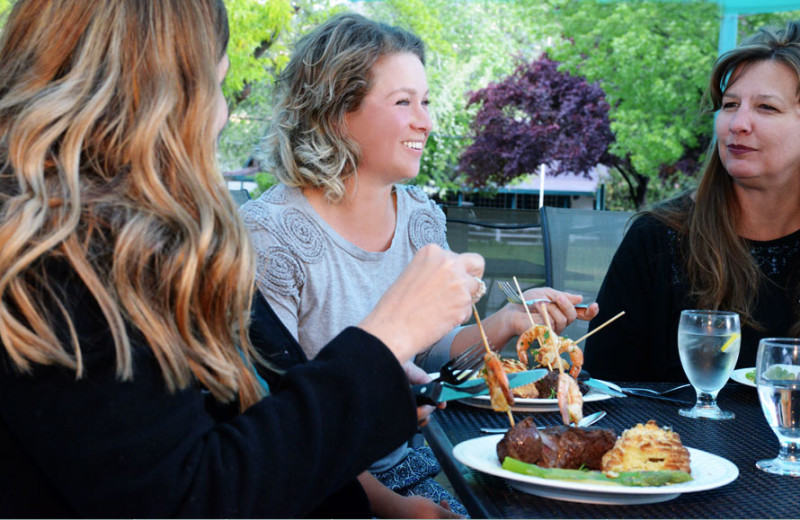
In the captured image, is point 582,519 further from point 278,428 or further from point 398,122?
point 398,122

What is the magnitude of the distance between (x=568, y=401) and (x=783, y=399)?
384mm

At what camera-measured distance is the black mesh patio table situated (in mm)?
1208

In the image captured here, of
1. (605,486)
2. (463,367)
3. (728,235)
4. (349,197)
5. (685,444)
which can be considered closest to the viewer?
(605,486)

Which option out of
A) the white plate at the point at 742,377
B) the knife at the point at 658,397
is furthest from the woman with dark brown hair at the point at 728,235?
the knife at the point at 658,397

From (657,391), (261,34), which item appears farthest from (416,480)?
(261,34)

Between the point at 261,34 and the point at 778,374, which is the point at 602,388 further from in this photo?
the point at 261,34

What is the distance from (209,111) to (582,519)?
2.74 feet

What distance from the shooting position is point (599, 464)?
135 centimetres

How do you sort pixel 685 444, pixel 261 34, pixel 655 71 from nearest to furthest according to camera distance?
1. pixel 685 444
2. pixel 261 34
3. pixel 655 71

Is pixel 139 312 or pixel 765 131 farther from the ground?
pixel 765 131

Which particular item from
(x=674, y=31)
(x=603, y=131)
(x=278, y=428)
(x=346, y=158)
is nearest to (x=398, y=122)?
(x=346, y=158)

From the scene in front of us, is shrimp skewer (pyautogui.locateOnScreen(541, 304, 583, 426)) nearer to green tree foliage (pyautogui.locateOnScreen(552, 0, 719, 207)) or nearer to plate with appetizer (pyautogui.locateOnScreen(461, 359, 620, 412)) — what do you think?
plate with appetizer (pyautogui.locateOnScreen(461, 359, 620, 412))

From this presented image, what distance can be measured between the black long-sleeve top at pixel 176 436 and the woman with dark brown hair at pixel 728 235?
165 centimetres

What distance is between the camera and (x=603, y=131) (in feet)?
54.5
